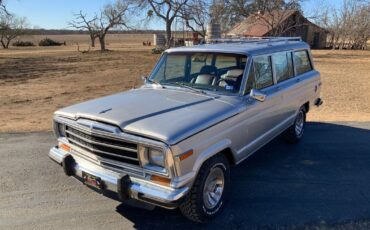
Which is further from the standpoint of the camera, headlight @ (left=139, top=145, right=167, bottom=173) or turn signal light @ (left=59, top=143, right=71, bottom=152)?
turn signal light @ (left=59, top=143, right=71, bottom=152)

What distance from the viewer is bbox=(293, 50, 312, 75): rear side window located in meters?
6.00

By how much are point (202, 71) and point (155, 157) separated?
1.94m

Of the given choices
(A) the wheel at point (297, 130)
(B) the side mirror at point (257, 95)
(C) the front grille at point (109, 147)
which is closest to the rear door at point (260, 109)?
(B) the side mirror at point (257, 95)

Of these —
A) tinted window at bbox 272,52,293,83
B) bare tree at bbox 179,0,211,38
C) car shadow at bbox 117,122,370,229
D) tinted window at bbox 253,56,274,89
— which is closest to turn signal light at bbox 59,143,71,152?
car shadow at bbox 117,122,370,229

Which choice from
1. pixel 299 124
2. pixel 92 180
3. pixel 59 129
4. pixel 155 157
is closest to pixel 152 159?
pixel 155 157

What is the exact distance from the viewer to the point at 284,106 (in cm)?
539

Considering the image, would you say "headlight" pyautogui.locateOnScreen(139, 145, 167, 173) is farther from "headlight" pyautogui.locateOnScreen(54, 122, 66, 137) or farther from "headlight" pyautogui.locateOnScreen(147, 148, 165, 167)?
"headlight" pyautogui.locateOnScreen(54, 122, 66, 137)

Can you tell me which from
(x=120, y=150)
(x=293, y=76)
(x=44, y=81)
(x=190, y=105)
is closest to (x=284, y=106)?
(x=293, y=76)

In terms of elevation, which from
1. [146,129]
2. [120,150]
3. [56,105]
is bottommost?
[56,105]

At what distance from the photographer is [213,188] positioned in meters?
3.85

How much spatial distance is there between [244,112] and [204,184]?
1.10 metres

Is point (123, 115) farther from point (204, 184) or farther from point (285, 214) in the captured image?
point (285, 214)

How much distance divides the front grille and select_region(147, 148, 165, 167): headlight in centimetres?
13

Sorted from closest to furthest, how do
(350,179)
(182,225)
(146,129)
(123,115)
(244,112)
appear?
(146,129)
(123,115)
(182,225)
(244,112)
(350,179)
